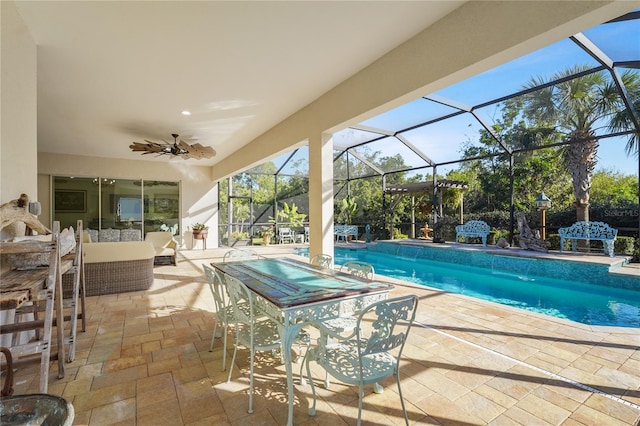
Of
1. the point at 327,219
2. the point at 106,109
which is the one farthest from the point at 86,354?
the point at 106,109

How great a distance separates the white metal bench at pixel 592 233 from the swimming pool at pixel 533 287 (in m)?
1.33

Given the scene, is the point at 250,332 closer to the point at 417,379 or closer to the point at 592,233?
the point at 417,379

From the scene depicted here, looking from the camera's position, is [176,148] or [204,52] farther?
[176,148]

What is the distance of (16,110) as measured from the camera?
242 centimetres

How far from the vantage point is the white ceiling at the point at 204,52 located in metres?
2.52

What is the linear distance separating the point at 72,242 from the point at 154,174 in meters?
8.36

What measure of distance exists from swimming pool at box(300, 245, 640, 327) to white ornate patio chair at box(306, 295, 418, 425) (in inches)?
151

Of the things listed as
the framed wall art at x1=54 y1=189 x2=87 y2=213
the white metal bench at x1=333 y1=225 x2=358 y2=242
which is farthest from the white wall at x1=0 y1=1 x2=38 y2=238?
the white metal bench at x1=333 y1=225 x2=358 y2=242

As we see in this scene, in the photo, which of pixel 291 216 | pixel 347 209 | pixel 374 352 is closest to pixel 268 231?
pixel 291 216

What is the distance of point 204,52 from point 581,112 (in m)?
8.60

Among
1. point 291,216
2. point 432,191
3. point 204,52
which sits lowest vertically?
point 291,216

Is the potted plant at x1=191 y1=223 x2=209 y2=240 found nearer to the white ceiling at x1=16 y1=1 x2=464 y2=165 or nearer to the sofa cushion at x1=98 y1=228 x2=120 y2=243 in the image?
the sofa cushion at x1=98 y1=228 x2=120 y2=243

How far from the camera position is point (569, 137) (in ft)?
25.9

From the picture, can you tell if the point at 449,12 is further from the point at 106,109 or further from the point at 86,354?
the point at 106,109
